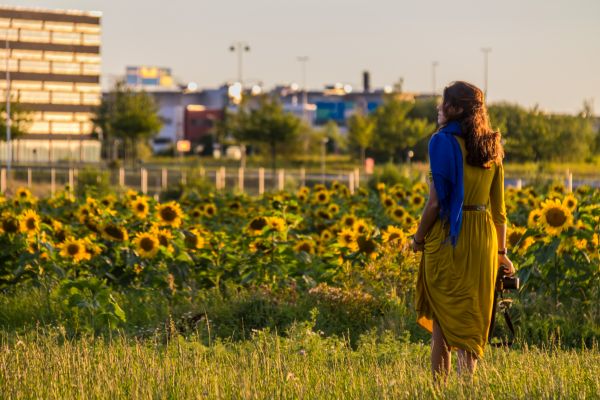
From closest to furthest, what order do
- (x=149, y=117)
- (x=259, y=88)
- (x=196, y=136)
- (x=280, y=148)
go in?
(x=149, y=117) → (x=280, y=148) → (x=259, y=88) → (x=196, y=136)

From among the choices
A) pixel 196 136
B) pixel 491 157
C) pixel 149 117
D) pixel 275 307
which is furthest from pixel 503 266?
pixel 196 136

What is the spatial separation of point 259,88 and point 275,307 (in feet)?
295

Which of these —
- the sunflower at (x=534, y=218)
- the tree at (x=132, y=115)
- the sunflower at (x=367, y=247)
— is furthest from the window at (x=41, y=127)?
the sunflower at (x=534, y=218)

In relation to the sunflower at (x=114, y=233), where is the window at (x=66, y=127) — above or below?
below

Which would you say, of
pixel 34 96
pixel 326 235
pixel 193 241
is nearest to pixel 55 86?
pixel 34 96

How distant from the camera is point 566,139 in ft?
183

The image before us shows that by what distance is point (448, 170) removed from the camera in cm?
675

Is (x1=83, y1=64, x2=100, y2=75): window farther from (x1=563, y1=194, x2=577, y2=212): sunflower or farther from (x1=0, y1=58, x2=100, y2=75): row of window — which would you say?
(x1=563, y1=194, x2=577, y2=212): sunflower

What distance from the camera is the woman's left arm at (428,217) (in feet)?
22.2

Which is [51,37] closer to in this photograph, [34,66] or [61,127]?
[34,66]

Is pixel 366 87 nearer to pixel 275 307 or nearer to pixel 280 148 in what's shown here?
pixel 280 148

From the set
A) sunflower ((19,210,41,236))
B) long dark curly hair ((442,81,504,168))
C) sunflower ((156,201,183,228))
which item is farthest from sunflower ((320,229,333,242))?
long dark curly hair ((442,81,504,168))

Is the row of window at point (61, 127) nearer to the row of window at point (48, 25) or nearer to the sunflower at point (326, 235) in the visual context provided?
the row of window at point (48, 25)

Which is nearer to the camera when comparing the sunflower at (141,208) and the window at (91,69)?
the sunflower at (141,208)
